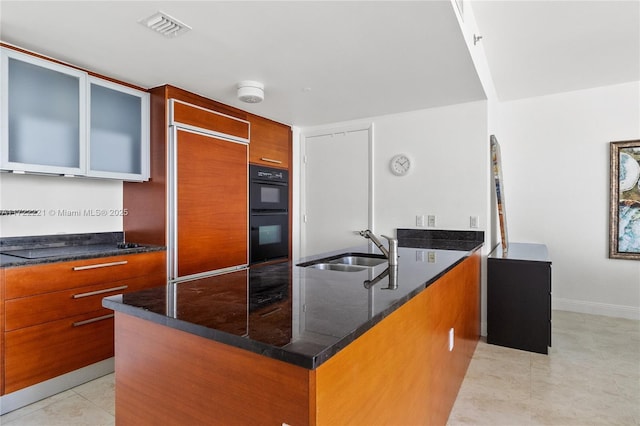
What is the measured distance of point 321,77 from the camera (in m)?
2.80

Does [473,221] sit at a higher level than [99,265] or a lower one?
higher

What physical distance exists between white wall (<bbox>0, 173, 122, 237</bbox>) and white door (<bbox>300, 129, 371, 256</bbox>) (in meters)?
2.13

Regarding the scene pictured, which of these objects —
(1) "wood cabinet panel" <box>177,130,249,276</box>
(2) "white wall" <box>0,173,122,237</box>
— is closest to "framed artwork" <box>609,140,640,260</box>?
(1) "wood cabinet panel" <box>177,130,249,276</box>

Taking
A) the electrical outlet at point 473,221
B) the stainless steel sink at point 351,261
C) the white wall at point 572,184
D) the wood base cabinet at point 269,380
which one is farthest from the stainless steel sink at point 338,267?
the white wall at point 572,184

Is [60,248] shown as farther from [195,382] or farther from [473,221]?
[473,221]

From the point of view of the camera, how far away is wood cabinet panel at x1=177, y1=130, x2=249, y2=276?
2.96m

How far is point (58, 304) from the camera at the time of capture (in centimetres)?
221

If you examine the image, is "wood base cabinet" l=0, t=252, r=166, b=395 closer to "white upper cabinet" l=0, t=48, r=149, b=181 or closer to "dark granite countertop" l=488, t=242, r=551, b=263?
"white upper cabinet" l=0, t=48, r=149, b=181

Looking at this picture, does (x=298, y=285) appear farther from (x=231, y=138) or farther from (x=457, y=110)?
(x=457, y=110)

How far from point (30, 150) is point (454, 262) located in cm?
272

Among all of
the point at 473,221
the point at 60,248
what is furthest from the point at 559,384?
the point at 60,248

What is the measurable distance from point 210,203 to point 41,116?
1.32m

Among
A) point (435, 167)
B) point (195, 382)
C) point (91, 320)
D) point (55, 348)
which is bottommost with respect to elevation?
point (55, 348)

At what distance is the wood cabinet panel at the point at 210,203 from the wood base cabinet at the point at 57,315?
0.49m
